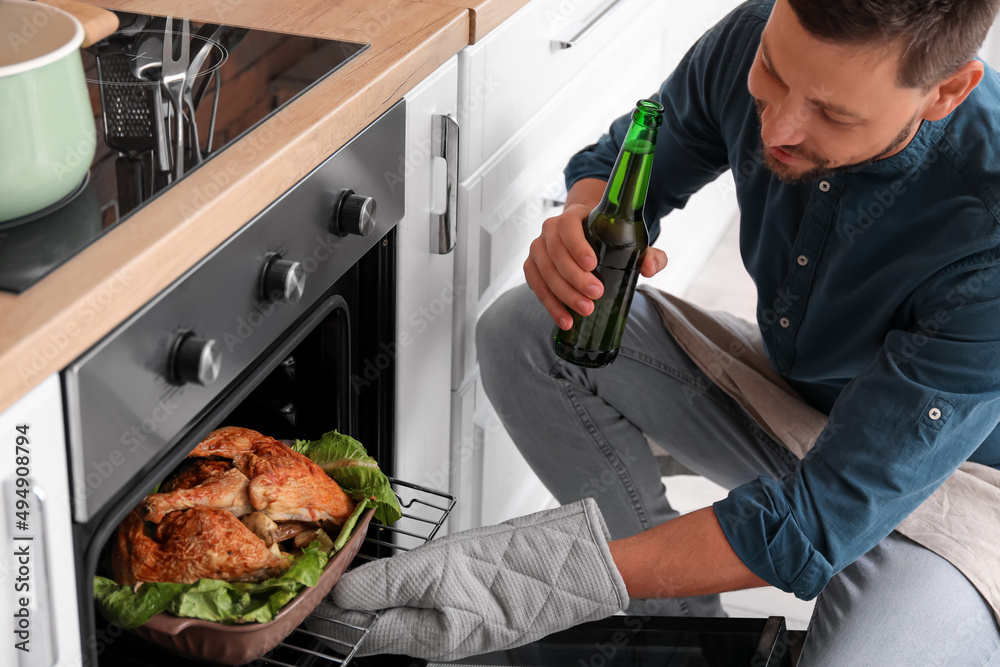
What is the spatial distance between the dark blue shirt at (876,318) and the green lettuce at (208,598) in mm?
445

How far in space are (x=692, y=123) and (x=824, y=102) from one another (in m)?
0.41

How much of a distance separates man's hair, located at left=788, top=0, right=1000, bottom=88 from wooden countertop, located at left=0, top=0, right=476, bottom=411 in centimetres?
36

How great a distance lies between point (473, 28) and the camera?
1.08 meters

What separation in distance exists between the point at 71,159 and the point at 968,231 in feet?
2.81

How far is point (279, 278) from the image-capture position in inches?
32.1

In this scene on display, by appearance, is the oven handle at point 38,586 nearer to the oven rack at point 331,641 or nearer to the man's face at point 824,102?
the oven rack at point 331,641

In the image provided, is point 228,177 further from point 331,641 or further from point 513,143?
point 513,143

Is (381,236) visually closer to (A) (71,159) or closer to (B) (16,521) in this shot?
(A) (71,159)

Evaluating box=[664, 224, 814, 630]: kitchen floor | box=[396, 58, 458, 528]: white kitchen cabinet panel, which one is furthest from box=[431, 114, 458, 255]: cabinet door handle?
box=[664, 224, 814, 630]: kitchen floor

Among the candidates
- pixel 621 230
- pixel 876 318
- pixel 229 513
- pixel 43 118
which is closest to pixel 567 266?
pixel 621 230

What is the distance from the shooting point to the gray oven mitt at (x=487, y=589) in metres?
0.93

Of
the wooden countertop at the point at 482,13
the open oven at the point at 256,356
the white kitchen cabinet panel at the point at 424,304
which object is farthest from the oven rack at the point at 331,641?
the wooden countertop at the point at 482,13

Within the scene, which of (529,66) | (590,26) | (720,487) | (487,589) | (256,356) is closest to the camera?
(256,356)

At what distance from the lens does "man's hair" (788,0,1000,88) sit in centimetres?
89
